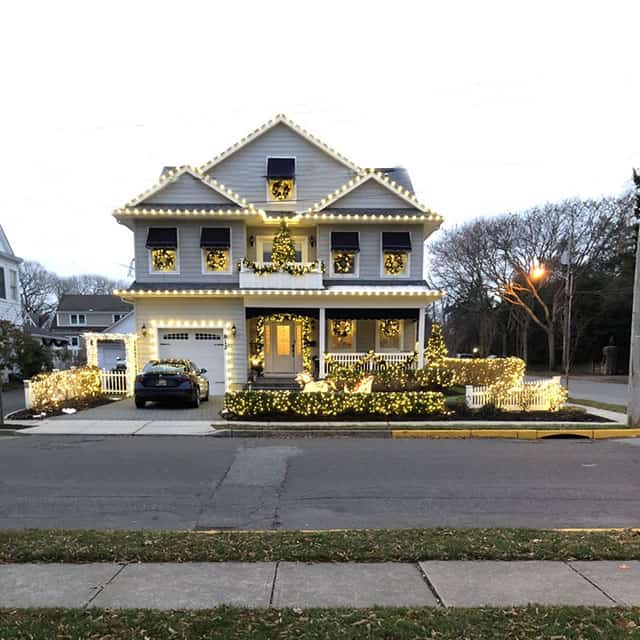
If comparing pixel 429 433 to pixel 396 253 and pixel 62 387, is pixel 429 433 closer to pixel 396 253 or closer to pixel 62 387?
pixel 396 253

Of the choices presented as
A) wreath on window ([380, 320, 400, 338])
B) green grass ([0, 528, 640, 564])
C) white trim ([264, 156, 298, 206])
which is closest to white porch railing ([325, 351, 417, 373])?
wreath on window ([380, 320, 400, 338])

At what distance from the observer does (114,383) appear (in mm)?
14656

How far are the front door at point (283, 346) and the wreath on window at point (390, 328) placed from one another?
130 inches

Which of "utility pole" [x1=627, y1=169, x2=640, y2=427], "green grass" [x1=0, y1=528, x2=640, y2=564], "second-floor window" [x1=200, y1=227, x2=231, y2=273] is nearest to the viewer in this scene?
"green grass" [x1=0, y1=528, x2=640, y2=564]

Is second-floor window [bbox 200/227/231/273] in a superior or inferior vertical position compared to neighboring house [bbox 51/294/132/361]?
superior

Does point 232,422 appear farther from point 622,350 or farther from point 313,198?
point 622,350

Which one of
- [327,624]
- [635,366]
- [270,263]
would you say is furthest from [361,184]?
[327,624]

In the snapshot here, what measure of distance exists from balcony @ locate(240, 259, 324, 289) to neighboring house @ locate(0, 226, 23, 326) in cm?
1445

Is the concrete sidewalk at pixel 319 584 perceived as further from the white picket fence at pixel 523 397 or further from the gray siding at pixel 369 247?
the gray siding at pixel 369 247

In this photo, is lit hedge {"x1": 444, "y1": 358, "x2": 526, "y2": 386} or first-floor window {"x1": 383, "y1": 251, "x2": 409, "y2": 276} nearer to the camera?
lit hedge {"x1": 444, "y1": 358, "x2": 526, "y2": 386}

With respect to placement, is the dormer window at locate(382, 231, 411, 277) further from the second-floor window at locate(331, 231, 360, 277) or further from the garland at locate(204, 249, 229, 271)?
the garland at locate(204, 249, 229, 271)

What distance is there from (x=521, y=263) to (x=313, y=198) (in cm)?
2739

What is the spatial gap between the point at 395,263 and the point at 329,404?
7.86 meters

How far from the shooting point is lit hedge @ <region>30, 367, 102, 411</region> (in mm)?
11602
